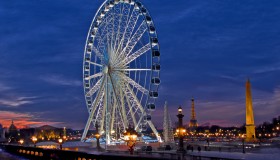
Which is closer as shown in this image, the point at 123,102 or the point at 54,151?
the point at 54,151

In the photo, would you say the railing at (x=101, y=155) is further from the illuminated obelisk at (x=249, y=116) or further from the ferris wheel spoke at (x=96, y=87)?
the illuminated obelisk at (x=249, y=116)

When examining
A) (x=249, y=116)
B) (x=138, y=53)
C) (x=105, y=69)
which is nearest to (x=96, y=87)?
(x=105, y=69)

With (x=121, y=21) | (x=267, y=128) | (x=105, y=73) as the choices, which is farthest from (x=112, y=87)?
(x=267, y=128)

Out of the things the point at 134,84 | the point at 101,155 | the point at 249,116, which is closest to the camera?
the point at 101,155

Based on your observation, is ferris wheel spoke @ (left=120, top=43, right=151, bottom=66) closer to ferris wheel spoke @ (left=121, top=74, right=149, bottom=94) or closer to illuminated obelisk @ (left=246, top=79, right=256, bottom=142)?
ferris wheel spoke @ (left=121, top=74, right=149, bottom=94)

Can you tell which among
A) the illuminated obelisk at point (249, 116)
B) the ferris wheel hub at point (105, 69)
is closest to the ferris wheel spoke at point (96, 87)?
the ferris wheel hub at point (105, 69)

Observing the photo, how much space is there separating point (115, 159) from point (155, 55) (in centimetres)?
3218

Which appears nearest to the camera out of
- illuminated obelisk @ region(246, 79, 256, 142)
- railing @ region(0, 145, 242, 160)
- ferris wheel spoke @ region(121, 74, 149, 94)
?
railing @ region(0, 145, 242, 160)

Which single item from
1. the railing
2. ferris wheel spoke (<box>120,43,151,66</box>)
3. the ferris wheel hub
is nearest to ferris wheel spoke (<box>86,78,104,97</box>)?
the ferris wheel hub

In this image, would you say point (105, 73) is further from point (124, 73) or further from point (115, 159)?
point (115, 159)

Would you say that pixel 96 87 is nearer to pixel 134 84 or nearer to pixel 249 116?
pixel 134 84

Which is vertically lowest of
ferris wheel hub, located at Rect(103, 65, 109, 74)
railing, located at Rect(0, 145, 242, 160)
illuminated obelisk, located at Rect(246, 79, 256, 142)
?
railing, located at Rect(0, 145, 242, 160)

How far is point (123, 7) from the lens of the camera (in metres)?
58.6

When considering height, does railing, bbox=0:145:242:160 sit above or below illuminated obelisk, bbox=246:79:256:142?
below
